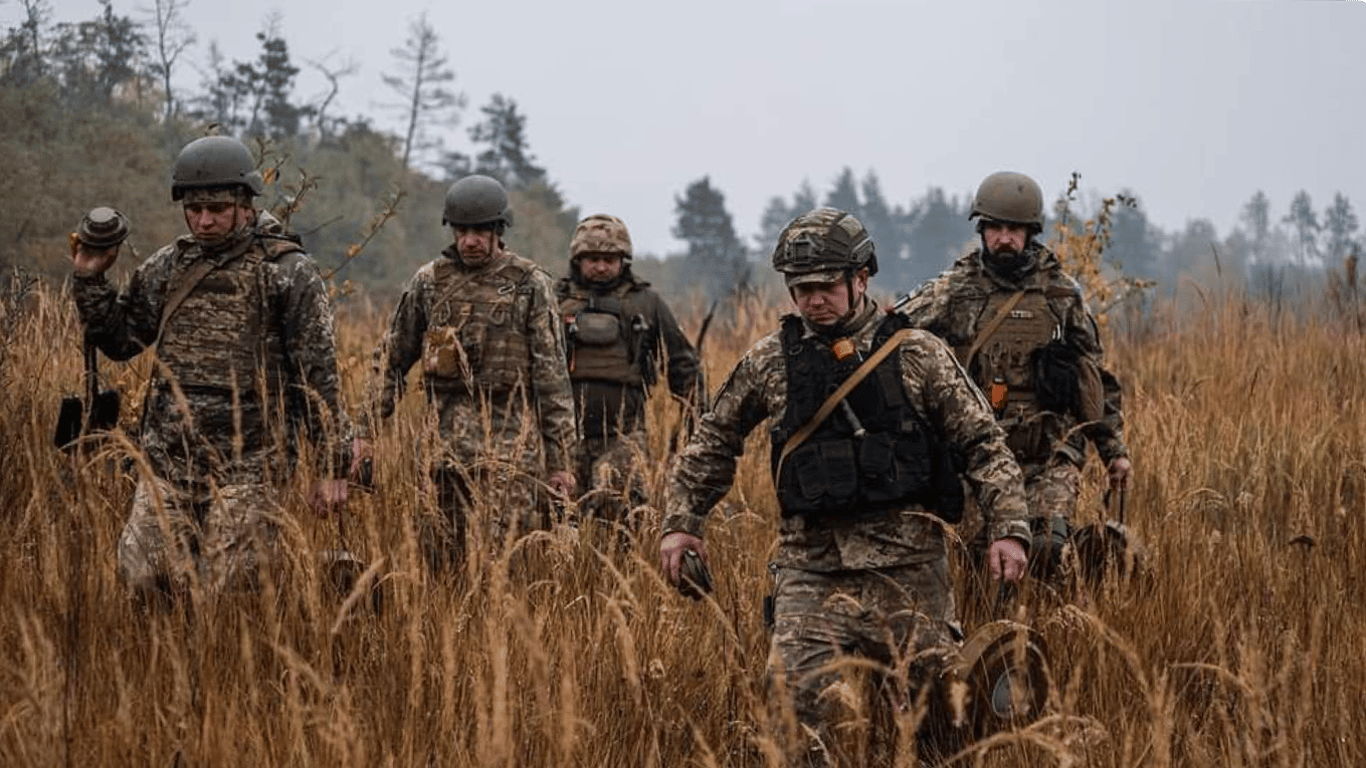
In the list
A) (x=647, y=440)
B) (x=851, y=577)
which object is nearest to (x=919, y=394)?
(x=851, y=577)

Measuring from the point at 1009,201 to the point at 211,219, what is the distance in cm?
329

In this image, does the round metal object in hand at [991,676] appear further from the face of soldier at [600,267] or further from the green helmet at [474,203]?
the face of soldier at [600,267]

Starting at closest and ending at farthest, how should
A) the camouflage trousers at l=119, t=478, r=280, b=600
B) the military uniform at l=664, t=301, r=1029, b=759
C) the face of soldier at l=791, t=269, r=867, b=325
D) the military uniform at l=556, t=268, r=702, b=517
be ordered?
the camouflage trousers at l=119, t=478, r=280, b=600 < the military uniform at l=664, t=301, r=1029, b=759 < the face of soldier at l=791, t=269, r=867, b=325 < the military uniform at l=556, t=268, r=702, b=517

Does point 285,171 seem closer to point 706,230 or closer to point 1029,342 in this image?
point 1029,342

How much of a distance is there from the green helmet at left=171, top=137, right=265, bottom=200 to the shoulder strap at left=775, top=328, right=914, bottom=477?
2188 mm

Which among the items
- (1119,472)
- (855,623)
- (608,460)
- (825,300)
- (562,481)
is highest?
(825,300)

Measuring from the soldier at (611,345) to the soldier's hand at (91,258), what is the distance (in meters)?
2.93

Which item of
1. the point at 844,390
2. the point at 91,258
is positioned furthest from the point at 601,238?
the point at 844,390

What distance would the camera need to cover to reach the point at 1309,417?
733cm

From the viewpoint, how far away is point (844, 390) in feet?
12.8

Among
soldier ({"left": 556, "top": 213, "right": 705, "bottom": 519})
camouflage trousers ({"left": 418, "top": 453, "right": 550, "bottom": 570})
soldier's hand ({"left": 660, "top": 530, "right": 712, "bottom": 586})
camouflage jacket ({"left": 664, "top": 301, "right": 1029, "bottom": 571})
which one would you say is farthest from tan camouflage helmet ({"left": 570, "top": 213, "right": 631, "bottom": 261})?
soldier's hand ({"left": 660, "top": 530, "right": 712, "bottom": 586})

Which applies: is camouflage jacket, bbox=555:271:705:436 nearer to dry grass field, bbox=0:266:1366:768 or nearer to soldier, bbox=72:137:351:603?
dry grass field, bbox=0:266:1366:768

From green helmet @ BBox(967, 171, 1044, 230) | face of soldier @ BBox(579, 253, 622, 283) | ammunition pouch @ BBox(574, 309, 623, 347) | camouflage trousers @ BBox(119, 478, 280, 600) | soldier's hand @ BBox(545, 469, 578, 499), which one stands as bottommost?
camouflage trousers @ BBox(119, 478, 280, 600)

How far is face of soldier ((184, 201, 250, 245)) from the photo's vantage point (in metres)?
4.79
